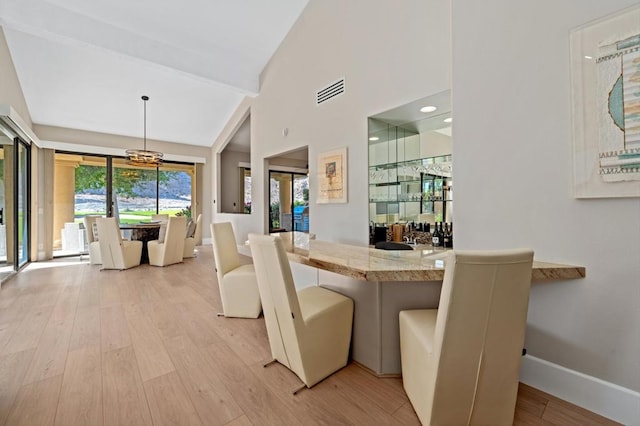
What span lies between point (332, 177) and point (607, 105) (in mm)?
2694

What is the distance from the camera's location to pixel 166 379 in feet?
6.02

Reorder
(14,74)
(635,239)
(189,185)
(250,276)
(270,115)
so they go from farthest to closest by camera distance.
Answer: (189,185), (270,115), (14,74), (250,276), (635,239)

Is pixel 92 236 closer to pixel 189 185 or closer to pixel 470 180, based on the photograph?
pixel 189 185

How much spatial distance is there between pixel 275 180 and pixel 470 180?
6.65m

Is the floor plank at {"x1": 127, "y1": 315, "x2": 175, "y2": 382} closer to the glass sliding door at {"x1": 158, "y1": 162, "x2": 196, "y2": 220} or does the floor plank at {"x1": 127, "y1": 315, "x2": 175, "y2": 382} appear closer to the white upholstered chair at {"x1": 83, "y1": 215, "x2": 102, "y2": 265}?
the white upholstered chair at {"x1": 83, "y1": 215, "x2": 102, "y2": 265}

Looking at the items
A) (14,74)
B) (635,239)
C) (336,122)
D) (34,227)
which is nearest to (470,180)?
(635,239)

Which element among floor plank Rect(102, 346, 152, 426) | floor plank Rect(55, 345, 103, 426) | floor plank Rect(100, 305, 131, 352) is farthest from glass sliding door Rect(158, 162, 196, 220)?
floor plank Rect(102, 346, 152, 426)

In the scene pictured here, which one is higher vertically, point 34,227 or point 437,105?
point 437,105

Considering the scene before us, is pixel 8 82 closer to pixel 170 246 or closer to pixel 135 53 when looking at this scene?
pixel 135 53

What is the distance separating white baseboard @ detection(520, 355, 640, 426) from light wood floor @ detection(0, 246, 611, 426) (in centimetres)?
6

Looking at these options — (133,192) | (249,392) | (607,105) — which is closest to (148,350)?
(249,392)

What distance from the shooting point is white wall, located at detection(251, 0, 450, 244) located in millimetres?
2680

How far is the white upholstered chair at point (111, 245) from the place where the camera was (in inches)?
203

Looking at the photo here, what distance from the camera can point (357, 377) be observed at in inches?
72.3
